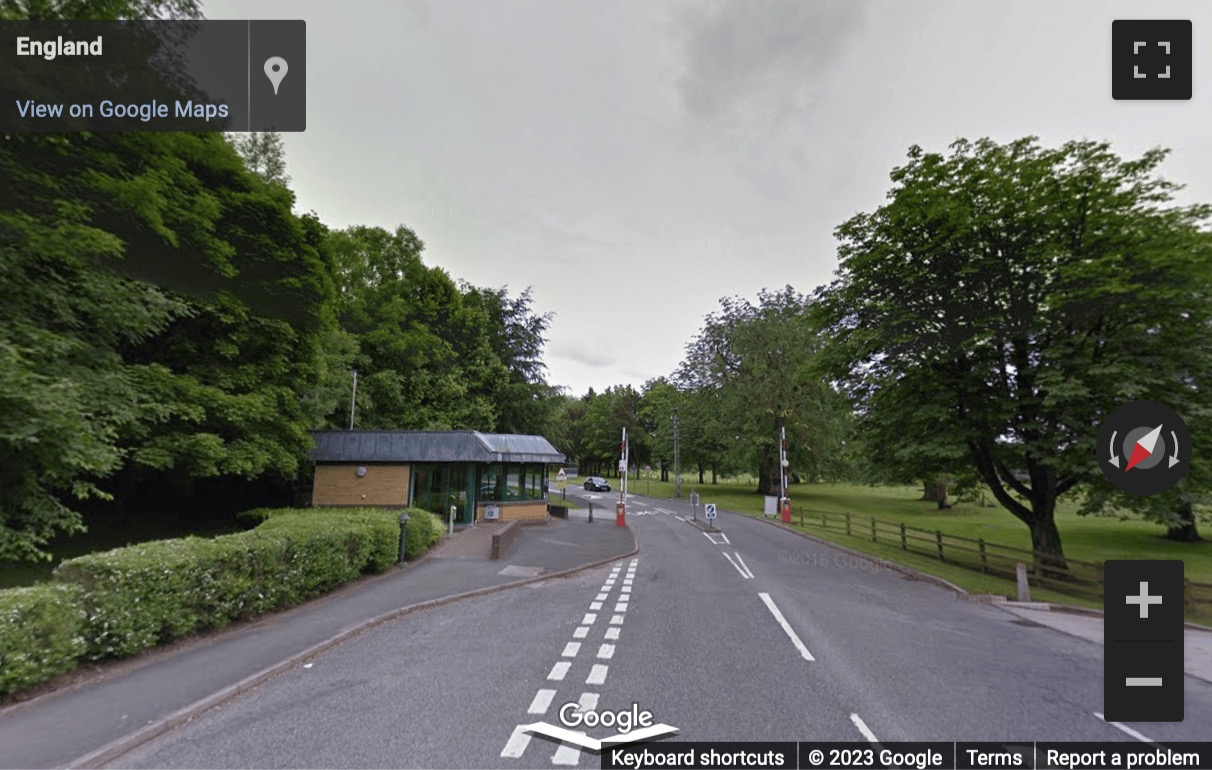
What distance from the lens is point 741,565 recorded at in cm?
1406

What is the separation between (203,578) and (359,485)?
13.4m

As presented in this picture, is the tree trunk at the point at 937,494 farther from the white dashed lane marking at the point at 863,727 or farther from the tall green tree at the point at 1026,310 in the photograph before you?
the white dashed lane marking at the point at 863,727

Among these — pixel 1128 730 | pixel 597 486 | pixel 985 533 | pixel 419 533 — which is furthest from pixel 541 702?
pixel 597 486

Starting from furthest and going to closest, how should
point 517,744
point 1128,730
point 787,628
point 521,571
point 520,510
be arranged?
point 520,510
point 521,571
point 787,628
point 1128,730
point 517,744

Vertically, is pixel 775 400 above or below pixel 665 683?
above

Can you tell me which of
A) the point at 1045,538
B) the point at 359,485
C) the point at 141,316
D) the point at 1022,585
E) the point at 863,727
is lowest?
the point at 1022,585

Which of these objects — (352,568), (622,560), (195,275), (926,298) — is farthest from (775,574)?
(195,275)

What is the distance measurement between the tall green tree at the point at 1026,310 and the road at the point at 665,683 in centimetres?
610

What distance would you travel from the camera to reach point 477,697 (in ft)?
17.3

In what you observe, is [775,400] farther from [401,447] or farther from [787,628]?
[787,628]

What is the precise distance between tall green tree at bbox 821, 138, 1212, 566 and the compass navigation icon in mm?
4716

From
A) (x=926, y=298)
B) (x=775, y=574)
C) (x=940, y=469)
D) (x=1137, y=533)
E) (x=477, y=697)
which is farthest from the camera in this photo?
(x=1137, y=533)

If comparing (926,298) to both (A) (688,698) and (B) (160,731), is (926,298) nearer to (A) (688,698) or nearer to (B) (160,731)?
(A) (688,698)

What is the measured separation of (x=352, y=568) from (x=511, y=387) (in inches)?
937
